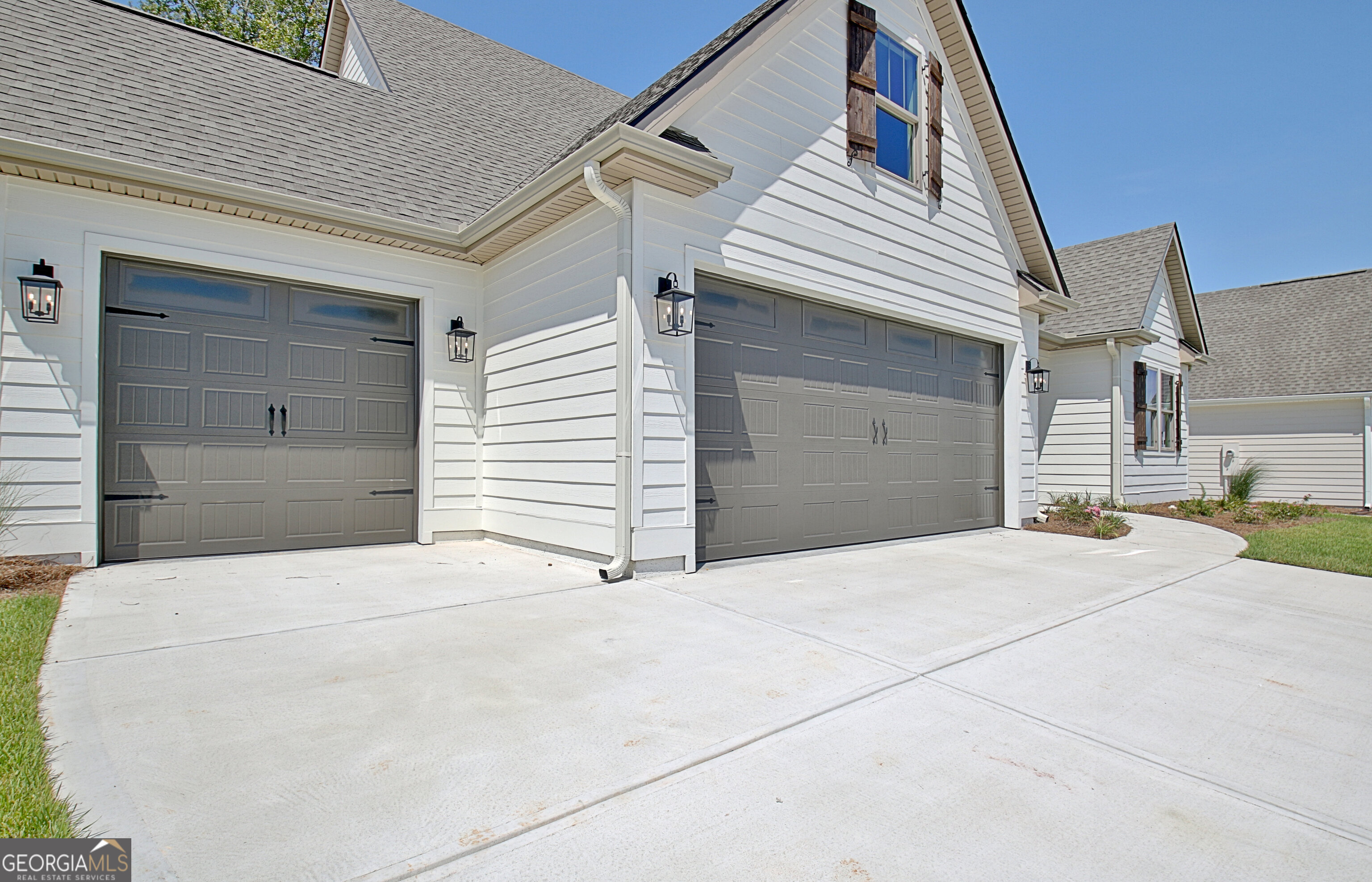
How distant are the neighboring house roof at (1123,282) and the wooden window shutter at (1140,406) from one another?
906 millimetres

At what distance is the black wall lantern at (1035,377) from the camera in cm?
901

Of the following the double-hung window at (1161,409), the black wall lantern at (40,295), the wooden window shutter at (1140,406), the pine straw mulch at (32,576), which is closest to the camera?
the pine straw mulch at (32,576)

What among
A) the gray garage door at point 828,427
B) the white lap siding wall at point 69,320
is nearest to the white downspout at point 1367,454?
the gray garage door at point 828,427

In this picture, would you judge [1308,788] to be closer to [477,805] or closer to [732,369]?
[477,805]

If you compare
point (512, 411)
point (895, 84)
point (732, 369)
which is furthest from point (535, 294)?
point (895, 84)

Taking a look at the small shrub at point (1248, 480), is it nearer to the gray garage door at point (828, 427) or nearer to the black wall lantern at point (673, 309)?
the gray garage door at point (828, 427)

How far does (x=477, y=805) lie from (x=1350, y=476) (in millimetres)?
19072

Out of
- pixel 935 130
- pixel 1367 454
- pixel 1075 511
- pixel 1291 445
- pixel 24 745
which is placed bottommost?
pixel 24 745

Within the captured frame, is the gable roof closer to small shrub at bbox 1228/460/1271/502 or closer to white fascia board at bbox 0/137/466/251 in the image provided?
white fascia board at bbox 0/137/466/251

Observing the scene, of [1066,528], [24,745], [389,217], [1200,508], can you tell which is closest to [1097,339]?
[1200,508]

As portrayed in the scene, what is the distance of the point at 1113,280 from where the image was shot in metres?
12.1

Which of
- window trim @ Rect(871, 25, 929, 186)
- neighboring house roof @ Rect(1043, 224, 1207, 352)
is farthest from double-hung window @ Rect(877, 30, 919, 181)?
neighboring house roof @ Rect(1043, 224, 1207, 352)

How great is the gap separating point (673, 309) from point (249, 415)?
391 centimetres

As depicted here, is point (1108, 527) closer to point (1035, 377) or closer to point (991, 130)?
point (1035, 377)
